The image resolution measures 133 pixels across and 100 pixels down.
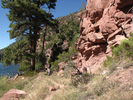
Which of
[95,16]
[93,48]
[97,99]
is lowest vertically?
[97,99]

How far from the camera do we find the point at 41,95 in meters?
3.87

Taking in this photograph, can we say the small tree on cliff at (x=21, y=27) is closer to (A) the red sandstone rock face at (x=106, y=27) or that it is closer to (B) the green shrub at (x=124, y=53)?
(A) the red sandstone rock face at (x=106, y=27)

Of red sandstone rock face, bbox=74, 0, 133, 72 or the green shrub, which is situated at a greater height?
red sandstone rock face, bbox=74, 0, 133, 72

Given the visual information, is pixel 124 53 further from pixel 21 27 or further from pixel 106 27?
pixel 21 27

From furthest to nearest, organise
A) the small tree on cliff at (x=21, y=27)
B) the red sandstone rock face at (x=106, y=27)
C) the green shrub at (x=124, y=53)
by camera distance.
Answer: the small tree on cliff at (x=21, y=27) < the red sandstone rock face at (x=106, y=27) < the green shrub at (x=124, y=53)

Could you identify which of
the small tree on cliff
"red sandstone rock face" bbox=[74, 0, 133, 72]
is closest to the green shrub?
"red sandstone rock face" bbox=[74, 0, 133, 72]

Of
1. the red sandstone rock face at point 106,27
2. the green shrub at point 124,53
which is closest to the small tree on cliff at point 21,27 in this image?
the red sandstone rock face at point 106,27

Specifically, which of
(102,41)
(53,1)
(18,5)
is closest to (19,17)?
(18,5)

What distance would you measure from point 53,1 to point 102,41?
10650 mm

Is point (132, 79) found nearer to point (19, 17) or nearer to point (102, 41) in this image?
point (102, 41)

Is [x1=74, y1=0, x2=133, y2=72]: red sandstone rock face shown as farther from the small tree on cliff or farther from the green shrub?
the small tree on cliff

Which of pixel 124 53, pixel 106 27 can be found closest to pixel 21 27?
pixel 106 27

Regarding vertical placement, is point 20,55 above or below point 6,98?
above

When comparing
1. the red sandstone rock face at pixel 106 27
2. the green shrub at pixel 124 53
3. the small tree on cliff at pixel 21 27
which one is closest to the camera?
the green shrub at pixel 124 53
